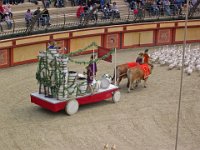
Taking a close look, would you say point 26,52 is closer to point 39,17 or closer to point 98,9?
point 39,17

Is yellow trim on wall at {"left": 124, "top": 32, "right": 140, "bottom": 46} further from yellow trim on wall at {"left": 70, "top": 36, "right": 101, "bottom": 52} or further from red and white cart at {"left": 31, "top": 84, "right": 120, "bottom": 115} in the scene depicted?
red and white cart at {"left": 31, "top": 84, "right": 120, "bottom": 115}

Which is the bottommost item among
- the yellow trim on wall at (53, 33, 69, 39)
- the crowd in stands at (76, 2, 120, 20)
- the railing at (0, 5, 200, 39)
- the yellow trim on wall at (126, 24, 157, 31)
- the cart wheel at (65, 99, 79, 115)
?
the cart wheel at (65, 99, 79, 115)

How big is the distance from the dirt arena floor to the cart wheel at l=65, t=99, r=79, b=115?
19cm

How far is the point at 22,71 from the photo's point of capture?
25.8 m

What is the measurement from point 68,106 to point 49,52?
86.0 inches

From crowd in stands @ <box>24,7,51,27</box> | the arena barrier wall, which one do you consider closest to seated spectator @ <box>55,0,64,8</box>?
the arena barrier wall

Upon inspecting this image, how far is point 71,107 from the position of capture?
18.9m

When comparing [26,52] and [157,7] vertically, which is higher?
[157,7]

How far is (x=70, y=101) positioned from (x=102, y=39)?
41.9 ft

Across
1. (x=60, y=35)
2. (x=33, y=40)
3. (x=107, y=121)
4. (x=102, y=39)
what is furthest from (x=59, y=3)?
(x=107, y=121)

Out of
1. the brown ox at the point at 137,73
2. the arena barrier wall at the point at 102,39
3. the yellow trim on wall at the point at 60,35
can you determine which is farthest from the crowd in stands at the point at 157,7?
the brown ox at the point at 137,73

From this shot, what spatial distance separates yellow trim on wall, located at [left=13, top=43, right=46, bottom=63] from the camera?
26.6 m

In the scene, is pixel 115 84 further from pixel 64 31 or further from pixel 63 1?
pixel 63 1

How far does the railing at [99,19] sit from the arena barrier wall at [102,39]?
412 millimetres
